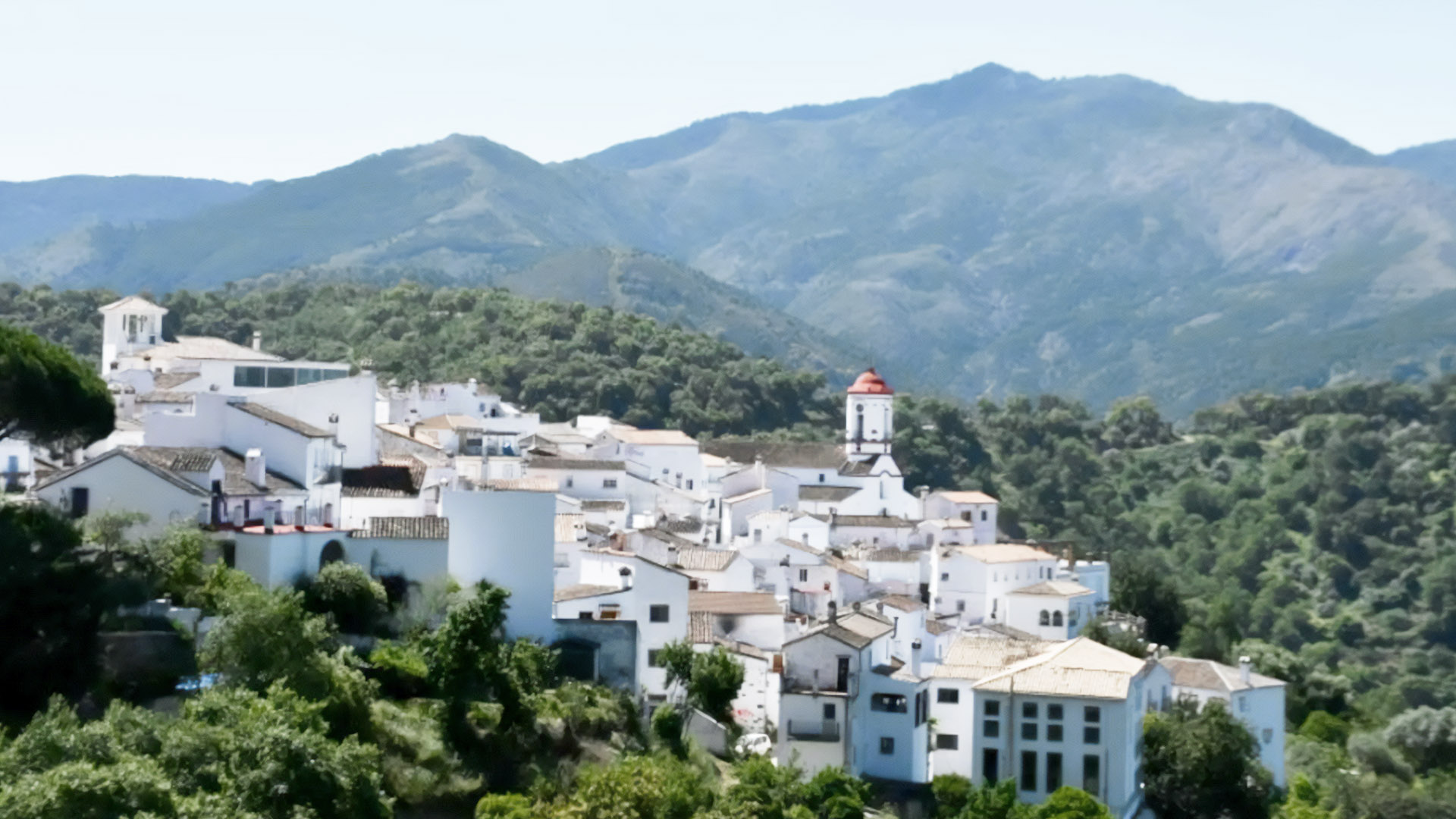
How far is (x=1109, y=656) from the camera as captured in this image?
150ft

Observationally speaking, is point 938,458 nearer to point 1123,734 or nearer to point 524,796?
point 1123,734

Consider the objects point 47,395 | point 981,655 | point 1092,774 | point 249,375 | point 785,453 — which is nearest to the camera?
point 47,395

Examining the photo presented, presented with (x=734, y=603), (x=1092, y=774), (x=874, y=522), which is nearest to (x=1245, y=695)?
(x=1092, y=774)

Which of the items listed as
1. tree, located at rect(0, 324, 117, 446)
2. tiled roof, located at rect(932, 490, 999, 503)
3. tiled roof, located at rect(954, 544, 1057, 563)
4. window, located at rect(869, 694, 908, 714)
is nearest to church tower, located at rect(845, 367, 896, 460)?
tiled roof, located at rect(932, 490, 999, 503)

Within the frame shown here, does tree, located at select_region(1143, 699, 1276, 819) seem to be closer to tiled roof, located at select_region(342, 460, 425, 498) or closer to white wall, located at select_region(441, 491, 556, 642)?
white wall, located at select_region(441, 491, 556, 642)

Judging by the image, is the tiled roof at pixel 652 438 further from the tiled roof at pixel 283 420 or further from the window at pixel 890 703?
the tiled roof at pixel 283 420

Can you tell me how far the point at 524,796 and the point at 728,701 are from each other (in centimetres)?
626

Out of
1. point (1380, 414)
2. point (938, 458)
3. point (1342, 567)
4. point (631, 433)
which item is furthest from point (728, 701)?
point (1380, 414)

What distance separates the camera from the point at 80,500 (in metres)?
33.7

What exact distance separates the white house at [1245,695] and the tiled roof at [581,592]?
1664 centimetres

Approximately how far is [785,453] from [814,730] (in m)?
33.0

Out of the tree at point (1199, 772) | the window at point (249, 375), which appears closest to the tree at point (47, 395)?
the window at point (249, 375)

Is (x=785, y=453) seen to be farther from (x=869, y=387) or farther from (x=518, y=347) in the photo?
(x=518, y=347)

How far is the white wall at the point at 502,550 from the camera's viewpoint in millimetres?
36031
